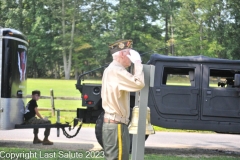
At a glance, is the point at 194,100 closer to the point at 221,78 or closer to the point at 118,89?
the point at 221,78

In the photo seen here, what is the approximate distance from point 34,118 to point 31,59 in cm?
4976

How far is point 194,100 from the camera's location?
791 centimetres

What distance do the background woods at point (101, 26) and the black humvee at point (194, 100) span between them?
35.4 metres

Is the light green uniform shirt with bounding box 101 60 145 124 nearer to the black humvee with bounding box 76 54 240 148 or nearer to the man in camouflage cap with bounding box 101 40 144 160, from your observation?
the man in camouflage cap with bounding box 101 40 144 160

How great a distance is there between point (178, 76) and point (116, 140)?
5.19 metres

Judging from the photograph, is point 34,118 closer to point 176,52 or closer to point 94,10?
point 176,52

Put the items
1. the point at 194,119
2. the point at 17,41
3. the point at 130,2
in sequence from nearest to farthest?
the point at 194,119 → the point at 17,41 → the point at 130,2

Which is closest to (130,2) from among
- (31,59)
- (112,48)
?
(31,59)

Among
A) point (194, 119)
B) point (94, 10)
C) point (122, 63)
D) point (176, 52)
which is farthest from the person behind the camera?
point (94, 10)

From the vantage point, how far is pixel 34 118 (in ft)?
28.5

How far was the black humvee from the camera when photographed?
7879 millimetres

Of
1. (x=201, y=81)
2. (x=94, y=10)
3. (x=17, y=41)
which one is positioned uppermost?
(x=94, y=10)

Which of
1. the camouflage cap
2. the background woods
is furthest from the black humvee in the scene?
the background woods

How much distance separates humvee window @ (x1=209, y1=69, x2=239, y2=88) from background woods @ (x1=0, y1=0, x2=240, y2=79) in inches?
1357
